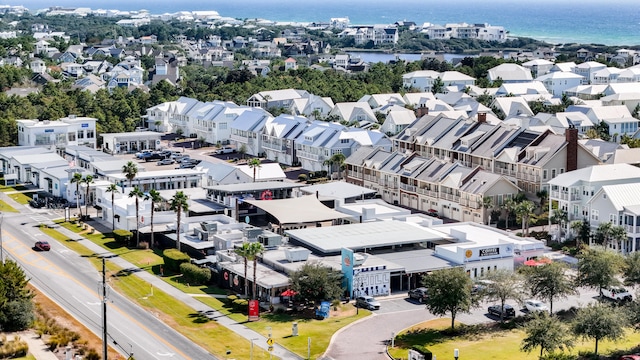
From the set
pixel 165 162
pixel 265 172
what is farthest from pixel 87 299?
pixel 165 162

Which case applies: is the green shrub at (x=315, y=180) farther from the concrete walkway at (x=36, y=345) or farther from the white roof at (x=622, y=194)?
the concrete walkway at (x=36, y=345)

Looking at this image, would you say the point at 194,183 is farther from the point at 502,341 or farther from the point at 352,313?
the point at 502,341

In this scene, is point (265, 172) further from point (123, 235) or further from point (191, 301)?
point (191, 301)

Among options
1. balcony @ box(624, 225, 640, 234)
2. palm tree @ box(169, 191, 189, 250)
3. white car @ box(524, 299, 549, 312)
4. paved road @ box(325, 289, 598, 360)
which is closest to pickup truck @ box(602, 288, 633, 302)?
paved road @ box(325, 289, 598, 360)

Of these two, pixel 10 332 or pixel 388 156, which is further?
pixel 388 156

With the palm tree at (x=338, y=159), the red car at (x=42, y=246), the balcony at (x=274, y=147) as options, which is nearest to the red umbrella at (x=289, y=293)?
the red car at (x=42, y=246)

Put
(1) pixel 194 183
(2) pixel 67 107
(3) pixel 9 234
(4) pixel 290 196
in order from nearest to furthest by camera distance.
A: (3) pixel 9 234 → (4) pixel 290 196 → (1) pixel 194 183 → (2) pixel 67 107

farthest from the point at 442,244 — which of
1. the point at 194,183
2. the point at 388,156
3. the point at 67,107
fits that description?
the point at 67,107
